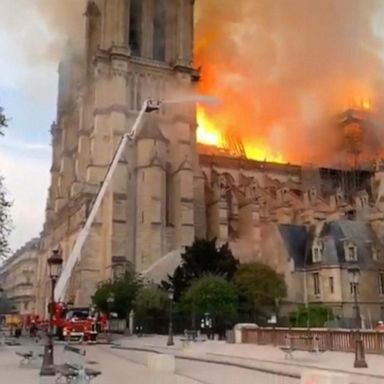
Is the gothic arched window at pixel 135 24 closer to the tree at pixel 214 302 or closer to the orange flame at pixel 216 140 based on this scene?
the orange flame at pixel 216 140

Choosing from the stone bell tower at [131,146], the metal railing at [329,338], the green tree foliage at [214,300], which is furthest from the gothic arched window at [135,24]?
the metal railing at [329,338]

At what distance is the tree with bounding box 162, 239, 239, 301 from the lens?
141 ft

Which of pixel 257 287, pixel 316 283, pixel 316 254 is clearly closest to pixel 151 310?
pixel 257 287

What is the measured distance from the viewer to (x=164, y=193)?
2202 inches

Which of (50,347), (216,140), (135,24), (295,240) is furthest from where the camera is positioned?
(216,140)

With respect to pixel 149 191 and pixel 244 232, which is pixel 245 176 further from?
pixel 149 191

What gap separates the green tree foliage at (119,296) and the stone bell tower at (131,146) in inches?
236

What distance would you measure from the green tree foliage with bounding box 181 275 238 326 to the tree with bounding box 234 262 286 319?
2739mm

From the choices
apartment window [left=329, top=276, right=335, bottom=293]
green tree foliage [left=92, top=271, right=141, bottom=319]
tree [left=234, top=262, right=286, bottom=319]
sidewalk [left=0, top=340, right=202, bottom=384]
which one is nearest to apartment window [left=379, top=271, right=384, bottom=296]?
apartment window [left=329, top=276, right=335, bottom=293]

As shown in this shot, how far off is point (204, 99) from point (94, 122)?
13.9 m

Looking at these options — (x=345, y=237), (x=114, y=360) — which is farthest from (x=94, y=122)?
(x=114, y=360)

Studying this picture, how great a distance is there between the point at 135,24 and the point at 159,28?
9.17 ft

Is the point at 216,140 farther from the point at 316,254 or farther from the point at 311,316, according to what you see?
the point at 311,316

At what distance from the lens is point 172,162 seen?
196 ft
